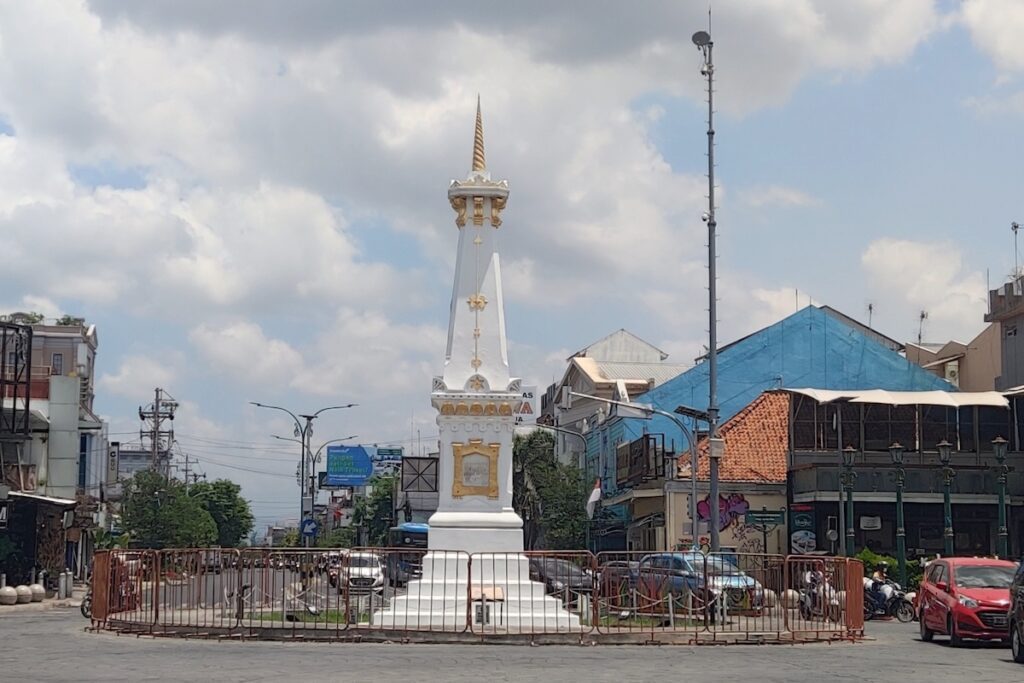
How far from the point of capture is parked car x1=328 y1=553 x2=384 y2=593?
2390cm

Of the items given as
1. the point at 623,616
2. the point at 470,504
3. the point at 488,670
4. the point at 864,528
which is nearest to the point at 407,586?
the point at 470,504

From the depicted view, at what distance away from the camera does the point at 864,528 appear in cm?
4522

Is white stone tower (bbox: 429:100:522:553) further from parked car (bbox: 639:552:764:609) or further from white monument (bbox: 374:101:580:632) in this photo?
parked car (bbox: 639:552:764:609)

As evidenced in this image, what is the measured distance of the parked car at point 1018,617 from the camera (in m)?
19.3

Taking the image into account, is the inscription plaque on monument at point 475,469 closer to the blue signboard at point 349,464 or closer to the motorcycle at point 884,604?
the motorcycle at point 884,604

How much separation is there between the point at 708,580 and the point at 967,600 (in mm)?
4274

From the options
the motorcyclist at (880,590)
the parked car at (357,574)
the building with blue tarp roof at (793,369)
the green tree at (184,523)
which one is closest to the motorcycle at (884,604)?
the motorcyclist at (880,590)

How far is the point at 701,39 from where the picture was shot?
117 ft

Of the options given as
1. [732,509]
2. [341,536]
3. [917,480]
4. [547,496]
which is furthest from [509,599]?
[341,536]

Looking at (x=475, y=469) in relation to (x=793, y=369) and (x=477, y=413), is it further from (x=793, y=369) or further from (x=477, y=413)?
(x=793, y=369)

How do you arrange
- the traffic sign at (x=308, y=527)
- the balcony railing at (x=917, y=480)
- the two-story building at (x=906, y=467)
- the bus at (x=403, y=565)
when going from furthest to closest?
the traffic sign at (x=308, y=527)
the two-story building at (x=906, y=467)
the balcony railing at (x=917, y=480)
the bus at (x=403, y=565)

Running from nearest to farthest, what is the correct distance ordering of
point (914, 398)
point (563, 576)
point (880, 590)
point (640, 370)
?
point (563, 576)
point (880, 590)
point (914, 398)
point (640, 370)

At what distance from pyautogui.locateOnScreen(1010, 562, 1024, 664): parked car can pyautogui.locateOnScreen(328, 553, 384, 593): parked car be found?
34.6 feet

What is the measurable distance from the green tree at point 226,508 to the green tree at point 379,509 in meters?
10.4
